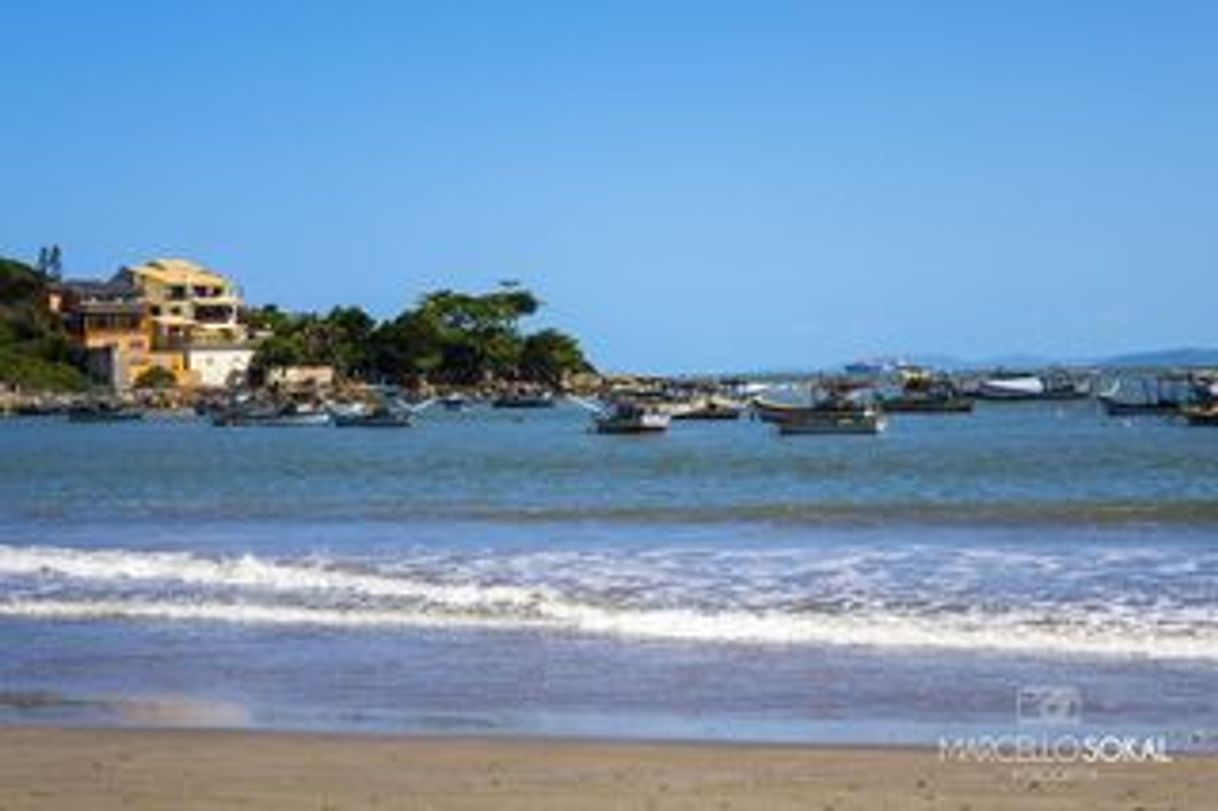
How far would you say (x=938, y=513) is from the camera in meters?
42.8

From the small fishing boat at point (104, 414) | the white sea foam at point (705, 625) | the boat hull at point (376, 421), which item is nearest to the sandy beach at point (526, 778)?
the white sea foam at point (705, 625)

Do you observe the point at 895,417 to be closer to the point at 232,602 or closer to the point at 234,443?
the point at 234,443

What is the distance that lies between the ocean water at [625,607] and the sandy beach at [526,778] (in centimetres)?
107

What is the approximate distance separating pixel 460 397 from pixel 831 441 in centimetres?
7829

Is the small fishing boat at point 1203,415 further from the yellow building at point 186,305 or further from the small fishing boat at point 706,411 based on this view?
the yellow building at point 186,305

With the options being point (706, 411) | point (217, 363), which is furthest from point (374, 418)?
point (217, 363)

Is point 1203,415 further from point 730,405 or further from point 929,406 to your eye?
point 730,405

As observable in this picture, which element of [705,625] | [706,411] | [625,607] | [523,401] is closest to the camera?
[705,625]

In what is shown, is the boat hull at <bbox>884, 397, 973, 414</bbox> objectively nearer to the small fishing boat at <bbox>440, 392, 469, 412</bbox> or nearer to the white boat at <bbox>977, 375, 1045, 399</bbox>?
the white boat at <bbox>977, 375, 1045, 399</bbox>

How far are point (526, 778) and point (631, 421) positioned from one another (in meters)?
91.7

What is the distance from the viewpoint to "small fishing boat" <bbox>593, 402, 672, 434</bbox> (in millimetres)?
103812

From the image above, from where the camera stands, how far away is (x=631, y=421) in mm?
103938

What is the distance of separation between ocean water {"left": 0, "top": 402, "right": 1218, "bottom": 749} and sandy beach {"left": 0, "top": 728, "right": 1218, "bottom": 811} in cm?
107

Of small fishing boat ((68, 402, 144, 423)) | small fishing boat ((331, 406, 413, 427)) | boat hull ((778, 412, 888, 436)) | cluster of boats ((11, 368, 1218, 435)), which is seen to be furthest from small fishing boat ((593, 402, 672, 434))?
small fishing boat ((68, 402, 144, 423))
